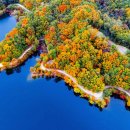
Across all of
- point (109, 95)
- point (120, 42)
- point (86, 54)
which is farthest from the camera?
point (120, 42)

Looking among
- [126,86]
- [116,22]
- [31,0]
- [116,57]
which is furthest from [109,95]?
[31,0]

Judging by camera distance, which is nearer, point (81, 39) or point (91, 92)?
point (91, 92)

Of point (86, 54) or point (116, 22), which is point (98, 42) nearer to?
point (86, 54)

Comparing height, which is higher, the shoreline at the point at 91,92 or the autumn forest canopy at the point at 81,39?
the autumn forest canopy at the point at 81,39

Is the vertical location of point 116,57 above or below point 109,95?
above

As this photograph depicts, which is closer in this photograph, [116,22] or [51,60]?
[51,60]

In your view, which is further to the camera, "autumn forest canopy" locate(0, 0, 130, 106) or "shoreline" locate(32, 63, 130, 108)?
"autumn forest canopy" locate(0, 0, 130, 106)

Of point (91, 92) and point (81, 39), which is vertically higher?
point (81, 39)

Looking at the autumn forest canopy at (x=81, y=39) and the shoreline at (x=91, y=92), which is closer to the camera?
the shoreline at (x=91, y=92)

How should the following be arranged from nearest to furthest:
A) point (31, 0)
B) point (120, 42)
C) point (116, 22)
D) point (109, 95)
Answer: point (109, 95), point (120, 42), point (116, 22), point (31, 0)

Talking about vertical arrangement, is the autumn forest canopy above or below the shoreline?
above
